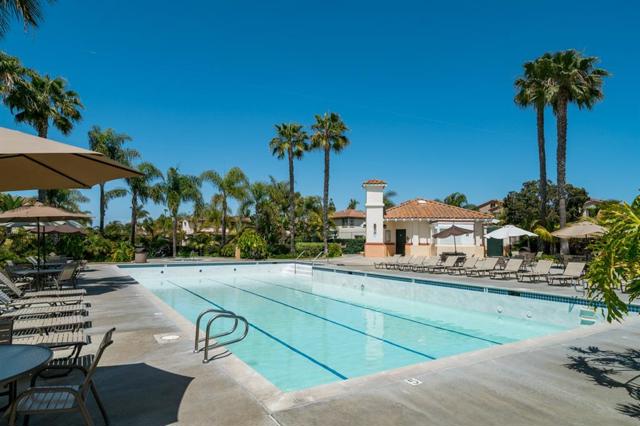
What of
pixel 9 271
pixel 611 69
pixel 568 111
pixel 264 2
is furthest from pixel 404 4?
pixel 9 271

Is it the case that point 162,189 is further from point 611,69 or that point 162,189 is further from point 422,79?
point 611,69

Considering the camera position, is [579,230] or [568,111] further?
[568,111]

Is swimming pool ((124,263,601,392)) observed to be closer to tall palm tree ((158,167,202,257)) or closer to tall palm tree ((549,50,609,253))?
tall palm tree ((158,167,202,257))

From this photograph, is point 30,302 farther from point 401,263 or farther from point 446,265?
point 401,263

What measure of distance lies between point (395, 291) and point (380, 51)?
1603 cm

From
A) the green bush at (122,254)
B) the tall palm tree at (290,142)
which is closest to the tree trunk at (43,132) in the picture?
the green bush at (122,254)

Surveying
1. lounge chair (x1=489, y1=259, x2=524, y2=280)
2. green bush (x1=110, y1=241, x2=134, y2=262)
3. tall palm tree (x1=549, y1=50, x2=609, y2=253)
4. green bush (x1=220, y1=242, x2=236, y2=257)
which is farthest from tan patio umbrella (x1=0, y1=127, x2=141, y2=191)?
green bush (x1=220, y1=242, x2=236, y2=257)

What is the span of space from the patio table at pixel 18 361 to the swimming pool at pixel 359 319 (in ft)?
11.6

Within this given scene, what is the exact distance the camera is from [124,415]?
3430 millimetres

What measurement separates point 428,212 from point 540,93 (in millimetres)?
Result: 10638

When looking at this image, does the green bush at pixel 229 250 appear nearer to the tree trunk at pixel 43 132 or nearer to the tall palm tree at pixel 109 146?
the tall palm tree at pixel 109 146

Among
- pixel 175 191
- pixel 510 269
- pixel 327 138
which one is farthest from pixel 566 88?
pixel 175 191

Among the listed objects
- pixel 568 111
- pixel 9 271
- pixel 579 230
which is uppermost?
pixel 568 111

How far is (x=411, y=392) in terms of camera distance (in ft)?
12.7
